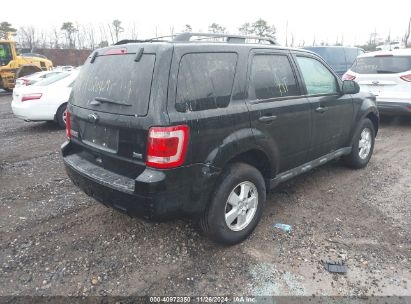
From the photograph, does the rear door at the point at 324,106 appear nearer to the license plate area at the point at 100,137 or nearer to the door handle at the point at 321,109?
the door handle at the point at 321,109

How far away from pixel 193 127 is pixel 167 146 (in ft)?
0.87

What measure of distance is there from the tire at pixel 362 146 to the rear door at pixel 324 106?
15.0 inches

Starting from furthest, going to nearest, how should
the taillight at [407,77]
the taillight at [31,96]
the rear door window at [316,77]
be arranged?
the taillight at [31,96], the taillight at [407,77], the rear door window at [316,77]

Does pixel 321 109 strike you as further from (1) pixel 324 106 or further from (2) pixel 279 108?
(2) pixel 279 108

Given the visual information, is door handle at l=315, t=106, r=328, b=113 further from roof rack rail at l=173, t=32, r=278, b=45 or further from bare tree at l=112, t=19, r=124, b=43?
bare tree at l=112, t=19, r=124, b=43

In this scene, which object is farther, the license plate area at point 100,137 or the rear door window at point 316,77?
the rear door window at point 316,77

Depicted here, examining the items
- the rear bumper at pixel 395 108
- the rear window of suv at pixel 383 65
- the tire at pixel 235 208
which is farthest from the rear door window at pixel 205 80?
the rear window of suv at pixel 383 65

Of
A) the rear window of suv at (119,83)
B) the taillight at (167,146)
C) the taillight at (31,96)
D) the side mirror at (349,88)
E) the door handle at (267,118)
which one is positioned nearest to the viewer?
the taillight at (167,146)

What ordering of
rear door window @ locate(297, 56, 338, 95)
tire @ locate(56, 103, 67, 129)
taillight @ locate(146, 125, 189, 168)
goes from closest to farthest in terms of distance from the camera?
taillight @ locate(146, 125, 189, 168) → rear door window @ locate(297, 56, 338, 95) → tire @ locate(56, 103, 67, 129)

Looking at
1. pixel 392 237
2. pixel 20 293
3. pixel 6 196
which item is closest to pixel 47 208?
pixel 6 196

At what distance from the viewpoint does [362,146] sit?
16.8 ft

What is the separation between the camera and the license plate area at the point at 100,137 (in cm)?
279

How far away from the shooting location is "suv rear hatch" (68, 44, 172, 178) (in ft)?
8.32

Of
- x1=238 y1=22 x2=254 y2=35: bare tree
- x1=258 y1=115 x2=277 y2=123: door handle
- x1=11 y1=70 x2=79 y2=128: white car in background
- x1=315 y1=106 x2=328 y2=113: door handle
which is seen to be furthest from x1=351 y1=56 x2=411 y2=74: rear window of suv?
x1=238 y1=22 x2=254 y2=35: bare tree
